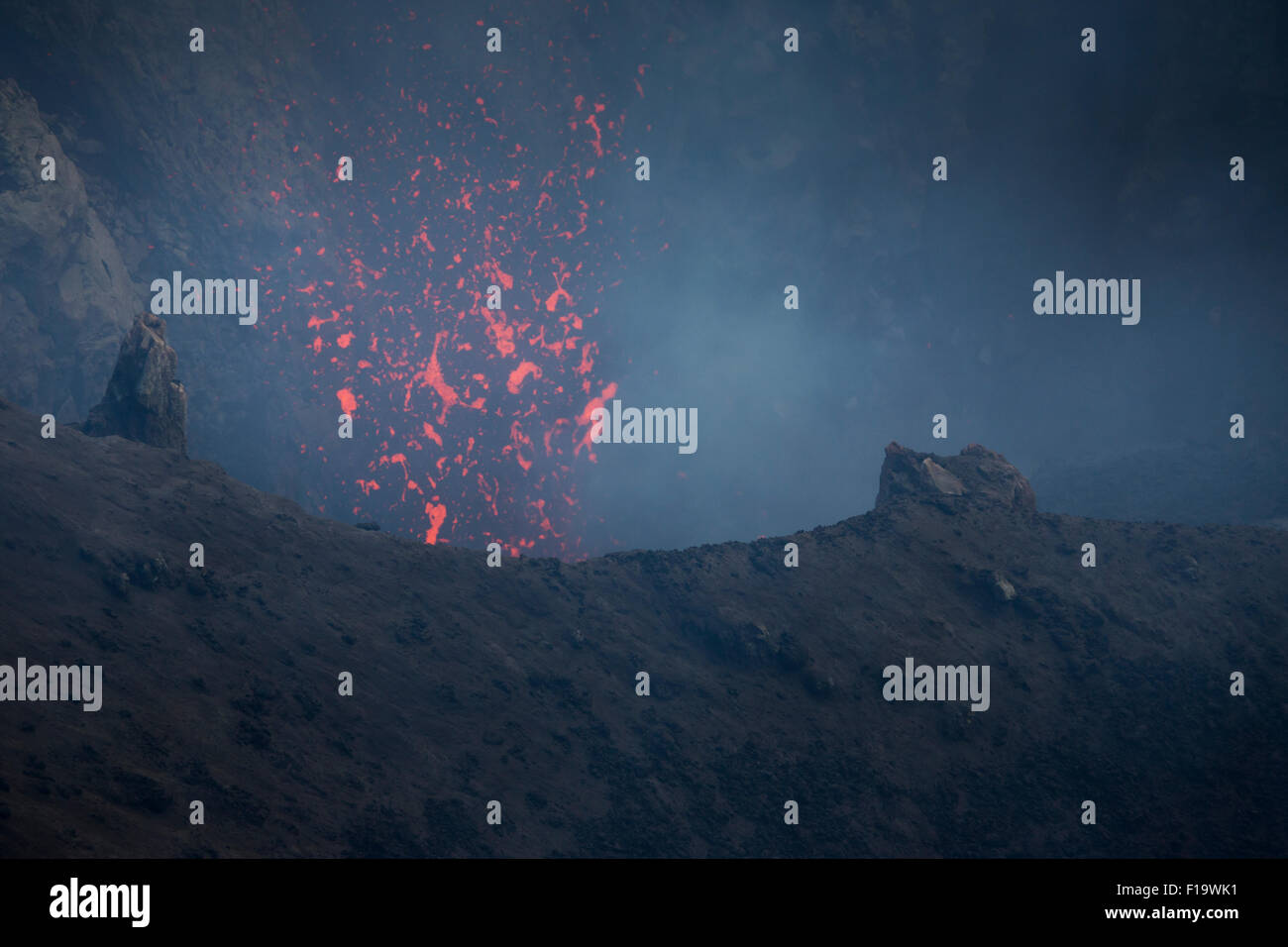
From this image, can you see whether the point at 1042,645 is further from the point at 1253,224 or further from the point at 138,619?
the point at 1253,224

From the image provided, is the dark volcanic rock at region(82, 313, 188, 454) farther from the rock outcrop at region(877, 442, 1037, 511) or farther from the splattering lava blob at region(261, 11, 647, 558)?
the splattering lava blob at region(261, 11, 647, 558)

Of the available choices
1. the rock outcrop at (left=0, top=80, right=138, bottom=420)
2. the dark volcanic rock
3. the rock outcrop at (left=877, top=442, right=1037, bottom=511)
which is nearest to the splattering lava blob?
the rock outcrop at (left=0, top=80, right=138, bottom=420)

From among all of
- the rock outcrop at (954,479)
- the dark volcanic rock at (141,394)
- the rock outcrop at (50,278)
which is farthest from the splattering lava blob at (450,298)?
the rock outcrop at (954,479)

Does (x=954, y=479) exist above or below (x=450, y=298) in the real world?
below

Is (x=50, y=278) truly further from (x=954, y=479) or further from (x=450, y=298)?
(x=954, y=479)

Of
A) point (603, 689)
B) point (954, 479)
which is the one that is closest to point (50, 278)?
point (603, 689)

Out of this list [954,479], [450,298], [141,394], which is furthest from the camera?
→ [450,298]

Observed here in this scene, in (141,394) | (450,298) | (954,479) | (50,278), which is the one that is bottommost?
(954,479)
